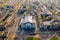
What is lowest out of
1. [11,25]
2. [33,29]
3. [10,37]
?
[10,37]

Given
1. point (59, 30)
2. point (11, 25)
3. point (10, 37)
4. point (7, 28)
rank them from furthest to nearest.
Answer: point (11, 25), point (7, 28), point (59, 30), point (10, 37)

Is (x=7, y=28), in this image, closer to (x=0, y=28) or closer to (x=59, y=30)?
(x=0, y=28)

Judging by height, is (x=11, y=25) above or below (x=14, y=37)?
above

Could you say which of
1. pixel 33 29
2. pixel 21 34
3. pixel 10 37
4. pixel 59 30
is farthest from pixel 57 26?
pixel 10 37

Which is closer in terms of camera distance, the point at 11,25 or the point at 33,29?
the point at 33,29

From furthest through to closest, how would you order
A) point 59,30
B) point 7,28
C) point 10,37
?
point 7,28 → point 59,30 → point 10,37

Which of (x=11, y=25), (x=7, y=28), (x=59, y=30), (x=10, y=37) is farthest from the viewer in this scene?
(x=11, y=25)

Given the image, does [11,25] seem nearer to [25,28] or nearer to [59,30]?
[25,28]

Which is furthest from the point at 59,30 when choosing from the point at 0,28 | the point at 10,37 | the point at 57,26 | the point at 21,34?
the point at 0,28

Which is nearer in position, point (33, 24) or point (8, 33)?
point (8, 33)
